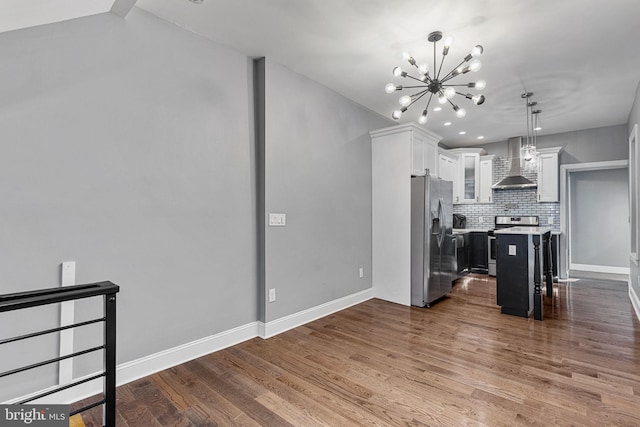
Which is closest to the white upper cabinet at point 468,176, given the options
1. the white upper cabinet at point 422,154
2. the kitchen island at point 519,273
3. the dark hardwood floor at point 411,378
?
the white upper cabinet at point 422,154

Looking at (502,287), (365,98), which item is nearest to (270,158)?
(365,98)

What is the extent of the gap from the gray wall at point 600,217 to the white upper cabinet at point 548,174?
0.88 meters

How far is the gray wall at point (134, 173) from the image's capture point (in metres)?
1.91

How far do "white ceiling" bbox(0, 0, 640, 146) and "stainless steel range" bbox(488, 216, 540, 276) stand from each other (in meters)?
2.61

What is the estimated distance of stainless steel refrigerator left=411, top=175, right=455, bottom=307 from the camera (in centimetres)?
408

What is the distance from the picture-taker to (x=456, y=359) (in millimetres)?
2645

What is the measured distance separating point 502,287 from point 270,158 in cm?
312

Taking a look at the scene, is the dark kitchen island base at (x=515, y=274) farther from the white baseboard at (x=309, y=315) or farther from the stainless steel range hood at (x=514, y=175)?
the stainless steel range hood at (x=514, y=175)

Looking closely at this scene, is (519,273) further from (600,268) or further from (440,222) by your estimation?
(600,268)

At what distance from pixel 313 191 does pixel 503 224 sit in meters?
4.71

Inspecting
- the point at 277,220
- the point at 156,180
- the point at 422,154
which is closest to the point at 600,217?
the point at 422,154

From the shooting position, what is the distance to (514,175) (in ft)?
19.8

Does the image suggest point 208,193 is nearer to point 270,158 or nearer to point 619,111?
point 270,158

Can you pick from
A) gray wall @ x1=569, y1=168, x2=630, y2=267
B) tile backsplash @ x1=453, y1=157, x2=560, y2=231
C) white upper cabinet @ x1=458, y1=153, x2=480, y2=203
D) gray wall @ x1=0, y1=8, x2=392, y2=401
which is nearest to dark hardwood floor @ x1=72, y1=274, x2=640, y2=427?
gray wall @ x1=0, y1=8, x2=392, y2=401
